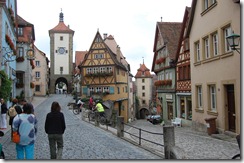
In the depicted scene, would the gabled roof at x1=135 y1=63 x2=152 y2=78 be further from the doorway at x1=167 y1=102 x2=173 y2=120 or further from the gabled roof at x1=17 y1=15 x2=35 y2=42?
the doorway at x1=167 y1=102 x2=173 y2=120

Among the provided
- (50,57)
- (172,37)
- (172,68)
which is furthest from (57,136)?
(50,57)

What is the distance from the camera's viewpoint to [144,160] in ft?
26.7

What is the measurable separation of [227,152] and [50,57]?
5781 cm

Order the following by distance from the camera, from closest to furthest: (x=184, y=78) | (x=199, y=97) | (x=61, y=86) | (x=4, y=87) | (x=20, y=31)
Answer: (x=4, y=87) < (x=199, y=97) < (x=184, y=78) < (x=20, y=31) < (x=61, y=86)

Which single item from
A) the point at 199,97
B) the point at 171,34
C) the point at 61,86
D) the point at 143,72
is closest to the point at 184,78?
the point at 199,97

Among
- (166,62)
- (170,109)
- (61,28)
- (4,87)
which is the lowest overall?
(170,109)

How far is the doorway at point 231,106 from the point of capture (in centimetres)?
1380

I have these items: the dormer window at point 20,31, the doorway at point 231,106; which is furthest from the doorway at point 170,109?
the dormer window at point 20,31

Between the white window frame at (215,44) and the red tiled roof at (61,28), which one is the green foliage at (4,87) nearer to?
the white window frame at (215,44)

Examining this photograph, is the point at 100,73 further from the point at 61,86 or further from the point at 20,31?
the point at 61,86

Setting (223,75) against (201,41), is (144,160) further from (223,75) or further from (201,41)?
(201,41)

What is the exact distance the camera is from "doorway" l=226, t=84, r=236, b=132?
13.8 metres

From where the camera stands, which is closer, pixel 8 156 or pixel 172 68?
pixel 8 156

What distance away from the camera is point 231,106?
14.0 m
